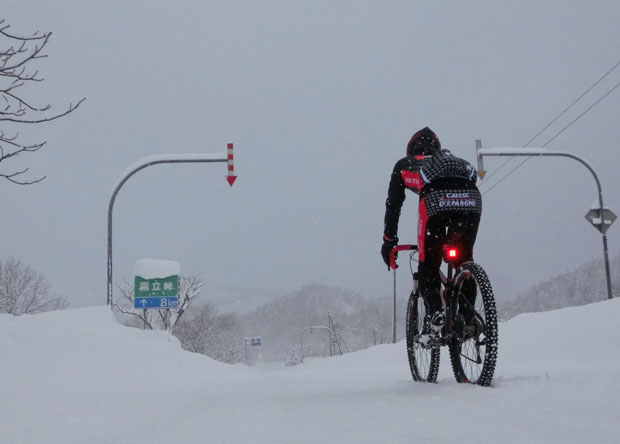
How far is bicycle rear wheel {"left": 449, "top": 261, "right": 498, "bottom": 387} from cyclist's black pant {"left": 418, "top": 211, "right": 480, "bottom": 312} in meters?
0.20

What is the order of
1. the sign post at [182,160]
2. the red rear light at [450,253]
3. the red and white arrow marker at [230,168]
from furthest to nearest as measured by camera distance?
the red and white arrow marker at [230,168], the sign post at [182,160], the red rear light at [450,253]

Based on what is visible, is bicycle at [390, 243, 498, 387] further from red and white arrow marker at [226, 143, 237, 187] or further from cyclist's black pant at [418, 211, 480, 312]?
red and white arrow marker at [226, 143, 237, 187]

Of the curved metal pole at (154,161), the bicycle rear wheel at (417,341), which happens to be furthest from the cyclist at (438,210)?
the curved metal pole at (154,161)

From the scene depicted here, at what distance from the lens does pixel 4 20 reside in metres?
5.99

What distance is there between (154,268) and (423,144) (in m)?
19.5

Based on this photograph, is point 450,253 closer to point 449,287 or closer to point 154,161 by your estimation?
point 449,287

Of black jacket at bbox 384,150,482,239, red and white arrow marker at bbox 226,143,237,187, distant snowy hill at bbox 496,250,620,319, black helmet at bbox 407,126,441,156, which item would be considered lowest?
distant snowy hill at bbox 496,250,620,319

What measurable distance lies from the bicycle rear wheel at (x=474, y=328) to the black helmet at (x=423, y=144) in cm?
100

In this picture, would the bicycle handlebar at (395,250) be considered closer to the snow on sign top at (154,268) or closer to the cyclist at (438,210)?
the cyclist at (438,210)

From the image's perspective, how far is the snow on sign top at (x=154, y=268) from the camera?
21469 mm

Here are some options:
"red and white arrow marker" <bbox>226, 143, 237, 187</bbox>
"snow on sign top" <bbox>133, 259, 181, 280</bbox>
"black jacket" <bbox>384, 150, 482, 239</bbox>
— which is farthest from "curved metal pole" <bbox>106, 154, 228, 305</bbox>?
"black jacket" <bbox>384, 150, 482, 239</bbox>

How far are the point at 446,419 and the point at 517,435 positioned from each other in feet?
1.33

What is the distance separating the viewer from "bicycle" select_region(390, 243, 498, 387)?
3.16m

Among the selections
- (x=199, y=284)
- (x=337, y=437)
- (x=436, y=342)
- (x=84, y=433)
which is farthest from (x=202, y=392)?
(x=199, y=284)
